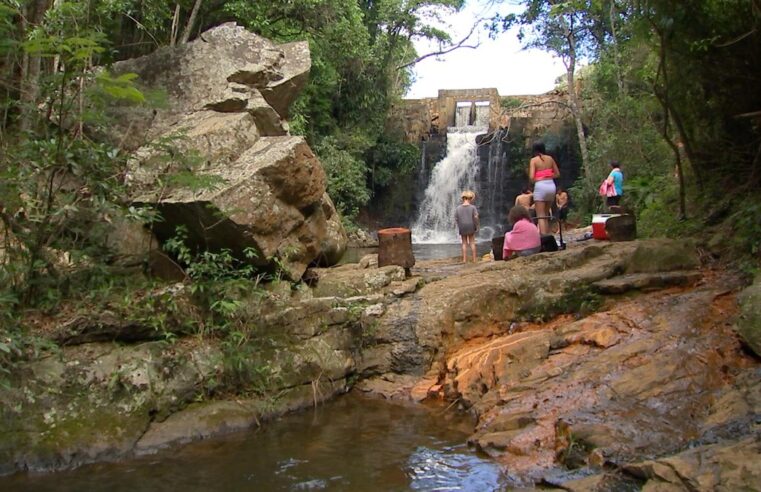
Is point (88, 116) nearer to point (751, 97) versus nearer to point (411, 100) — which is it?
point (751, 97)

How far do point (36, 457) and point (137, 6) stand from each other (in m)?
11.1

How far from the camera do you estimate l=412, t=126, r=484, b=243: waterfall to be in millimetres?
23281

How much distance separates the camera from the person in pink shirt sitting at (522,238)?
9.22 metres

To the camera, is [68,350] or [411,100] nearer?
[68,350]

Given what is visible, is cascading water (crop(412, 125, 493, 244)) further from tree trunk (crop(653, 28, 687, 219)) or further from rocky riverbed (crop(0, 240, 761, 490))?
rocky riverbed (crop(0, 240, 761, 490))

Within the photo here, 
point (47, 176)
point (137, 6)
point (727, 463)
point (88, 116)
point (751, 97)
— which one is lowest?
point (727, 463)

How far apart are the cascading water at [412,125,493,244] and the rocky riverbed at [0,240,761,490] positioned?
1452cm

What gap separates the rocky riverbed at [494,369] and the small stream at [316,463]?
19 cm

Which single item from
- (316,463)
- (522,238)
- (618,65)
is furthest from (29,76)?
(618,65)

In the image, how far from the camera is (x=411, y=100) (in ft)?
91.9

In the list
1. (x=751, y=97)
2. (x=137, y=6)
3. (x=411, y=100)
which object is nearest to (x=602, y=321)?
(x=751, y=97)

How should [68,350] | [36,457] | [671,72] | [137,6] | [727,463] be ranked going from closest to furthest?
[727,463] → [36,457] → [68,350] → [671,72] → [137,6]

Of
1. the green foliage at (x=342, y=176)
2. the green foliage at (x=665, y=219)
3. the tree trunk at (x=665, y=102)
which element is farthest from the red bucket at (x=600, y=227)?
the green foliage at (x=342, y=176)

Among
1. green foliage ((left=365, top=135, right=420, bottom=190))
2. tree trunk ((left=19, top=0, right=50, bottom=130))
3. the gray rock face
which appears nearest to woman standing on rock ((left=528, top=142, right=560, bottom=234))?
the gray rock face
